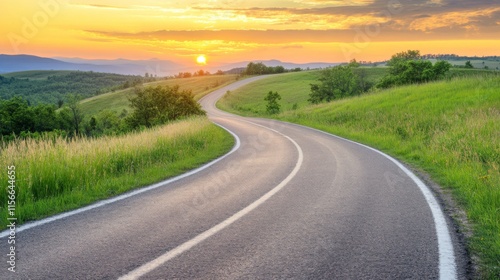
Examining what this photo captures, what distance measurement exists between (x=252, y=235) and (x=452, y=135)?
38.6ft

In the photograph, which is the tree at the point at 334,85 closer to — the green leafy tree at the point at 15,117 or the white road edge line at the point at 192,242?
the green leafy tree at the point at 15,117

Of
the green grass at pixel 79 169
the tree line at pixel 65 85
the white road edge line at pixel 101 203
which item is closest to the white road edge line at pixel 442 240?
the white road edge line at pixel 101 203

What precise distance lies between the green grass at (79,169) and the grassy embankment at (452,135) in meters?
6.80

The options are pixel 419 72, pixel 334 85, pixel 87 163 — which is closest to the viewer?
pixel 87 163

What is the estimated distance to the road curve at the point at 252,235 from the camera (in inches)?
166

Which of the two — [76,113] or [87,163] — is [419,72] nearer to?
[87,163]

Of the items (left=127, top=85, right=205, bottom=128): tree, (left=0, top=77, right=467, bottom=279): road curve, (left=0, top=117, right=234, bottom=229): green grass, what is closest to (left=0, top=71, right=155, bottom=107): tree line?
(left=127, top=85, right=205, bottom=128): tree

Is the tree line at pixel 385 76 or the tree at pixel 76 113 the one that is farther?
the tree at pixel 76 113

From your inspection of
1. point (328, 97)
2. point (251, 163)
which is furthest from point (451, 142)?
point (328, 97)

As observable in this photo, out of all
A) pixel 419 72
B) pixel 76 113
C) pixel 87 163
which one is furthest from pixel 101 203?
pixel 76 113

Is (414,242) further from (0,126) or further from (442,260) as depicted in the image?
(0,126)

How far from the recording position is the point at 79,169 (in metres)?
8.91

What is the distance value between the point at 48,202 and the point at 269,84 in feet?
286

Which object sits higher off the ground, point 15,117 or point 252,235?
point 252,235
